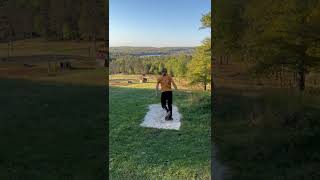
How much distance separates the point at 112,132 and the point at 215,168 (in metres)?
2.26

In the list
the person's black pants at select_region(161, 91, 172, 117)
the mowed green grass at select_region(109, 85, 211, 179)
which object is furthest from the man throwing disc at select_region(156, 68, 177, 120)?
the mowed green grass at select_region(109, 85, 211, 179)

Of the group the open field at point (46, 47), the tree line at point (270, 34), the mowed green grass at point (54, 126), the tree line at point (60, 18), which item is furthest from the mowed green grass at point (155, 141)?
the tree line at point (60, 18)

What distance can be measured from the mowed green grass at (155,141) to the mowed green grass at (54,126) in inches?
28.1

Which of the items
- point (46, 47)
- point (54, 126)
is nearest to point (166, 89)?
point (54, 126)

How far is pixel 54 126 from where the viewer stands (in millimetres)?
6363

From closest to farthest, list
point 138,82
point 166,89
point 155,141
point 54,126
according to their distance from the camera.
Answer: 1. point 54,126
2. point 166,89
3. point 155,141
4. point 138,82

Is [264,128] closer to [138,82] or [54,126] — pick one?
[138,82]

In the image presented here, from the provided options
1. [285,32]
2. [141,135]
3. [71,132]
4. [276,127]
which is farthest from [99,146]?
[285,32]

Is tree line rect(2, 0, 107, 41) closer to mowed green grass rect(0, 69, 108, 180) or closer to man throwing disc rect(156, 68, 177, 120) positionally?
mowed green grass rect(0, 69, 108, 180)

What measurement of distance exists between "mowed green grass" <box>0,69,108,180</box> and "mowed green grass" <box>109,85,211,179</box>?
2.34ft

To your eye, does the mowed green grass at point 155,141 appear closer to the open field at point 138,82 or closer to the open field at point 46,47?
the open field at point 138,82

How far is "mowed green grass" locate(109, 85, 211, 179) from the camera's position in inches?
267

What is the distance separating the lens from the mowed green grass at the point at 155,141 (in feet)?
22.2

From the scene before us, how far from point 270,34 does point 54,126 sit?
117 inches
